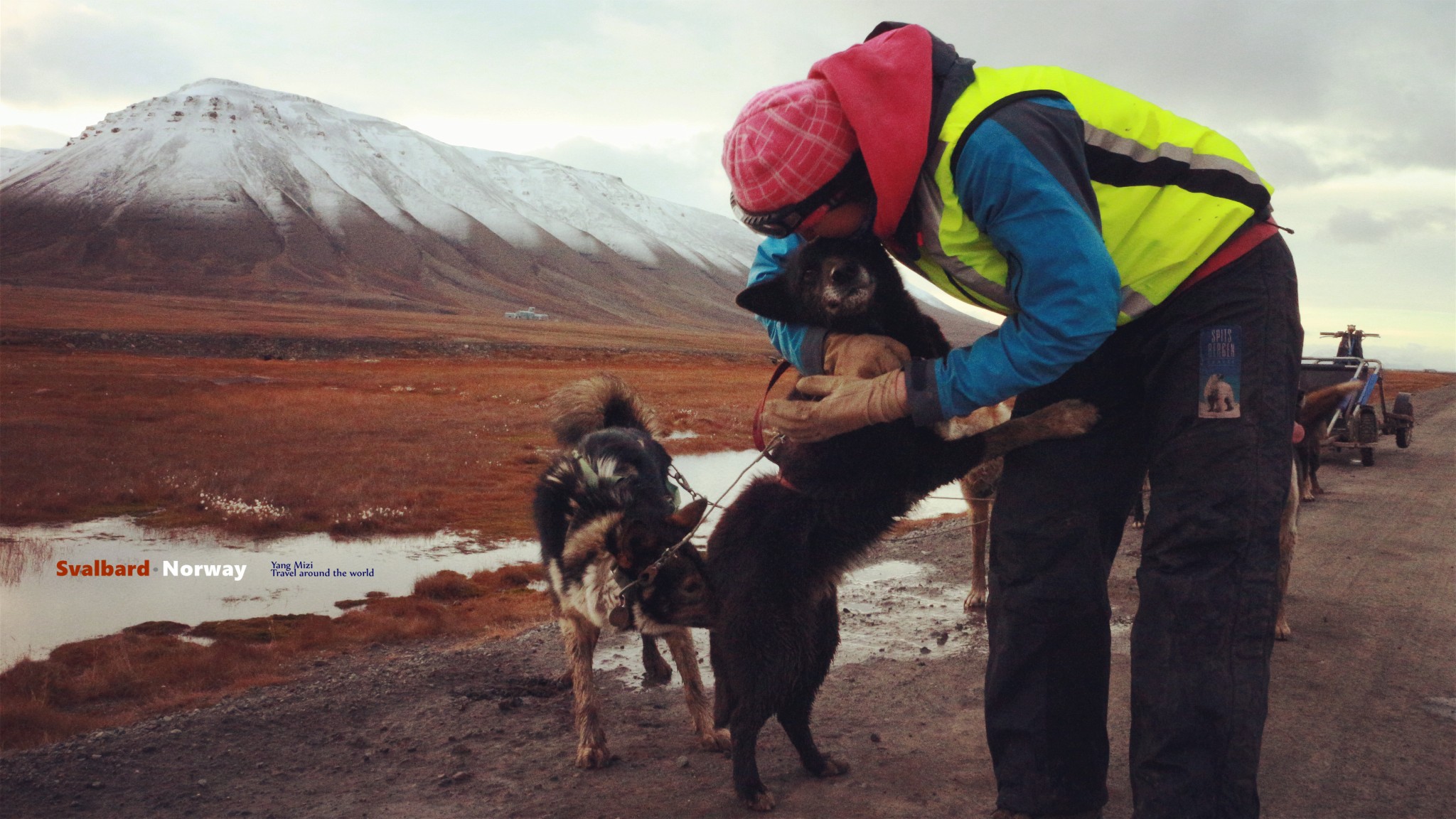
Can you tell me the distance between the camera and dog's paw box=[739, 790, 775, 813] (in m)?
3.06

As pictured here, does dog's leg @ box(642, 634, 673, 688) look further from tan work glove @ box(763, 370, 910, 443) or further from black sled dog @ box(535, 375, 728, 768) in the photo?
tan work glove @ box(763, 370, 910, 443)

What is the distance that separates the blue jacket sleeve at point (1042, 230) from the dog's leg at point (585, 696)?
2482 mm

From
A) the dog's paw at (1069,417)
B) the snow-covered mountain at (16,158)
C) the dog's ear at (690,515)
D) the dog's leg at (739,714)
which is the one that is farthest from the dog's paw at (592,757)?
the snow-covered mountain at (16,158)

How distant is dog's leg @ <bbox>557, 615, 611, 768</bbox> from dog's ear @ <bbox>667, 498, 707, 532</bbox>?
77 centimetres

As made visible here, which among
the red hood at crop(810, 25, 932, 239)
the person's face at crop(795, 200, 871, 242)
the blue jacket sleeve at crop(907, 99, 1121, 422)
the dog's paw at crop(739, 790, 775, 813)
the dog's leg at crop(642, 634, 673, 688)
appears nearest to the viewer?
the blue jacket sleeve at crop(907, 99, 1121, 422)

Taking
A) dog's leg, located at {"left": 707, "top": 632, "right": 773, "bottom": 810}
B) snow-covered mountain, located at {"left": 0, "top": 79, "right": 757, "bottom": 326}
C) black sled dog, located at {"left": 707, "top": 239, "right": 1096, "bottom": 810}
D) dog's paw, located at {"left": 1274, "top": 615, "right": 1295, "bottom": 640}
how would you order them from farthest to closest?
snow-covered mountain, located at {"left": 0, "top": 79, "right": 757, "bottom": 326}, dog's paw, located at {"left": 1274, "top": 615, "right": 1295, "bottom": 640}, dog's leg, located at {"left": 707, "top": 632, "right": 773, "bottom": 810}, black sled dog, located at {"left": 707, "top": 239, "right": 1096, "bottom": 810}

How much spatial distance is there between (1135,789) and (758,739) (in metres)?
1.86

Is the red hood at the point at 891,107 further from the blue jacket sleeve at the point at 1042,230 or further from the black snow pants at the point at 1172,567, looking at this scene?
the black snow pants at the point at 1172,567

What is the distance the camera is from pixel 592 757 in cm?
359

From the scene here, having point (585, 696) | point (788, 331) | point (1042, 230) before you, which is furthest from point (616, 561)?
point (1042, 230)

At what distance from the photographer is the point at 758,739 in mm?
3723

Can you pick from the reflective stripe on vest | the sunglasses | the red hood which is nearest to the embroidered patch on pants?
the reflective stripe on vest

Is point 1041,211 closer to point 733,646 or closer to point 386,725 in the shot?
point 733,646

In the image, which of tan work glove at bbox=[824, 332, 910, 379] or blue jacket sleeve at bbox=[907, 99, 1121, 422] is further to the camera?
tan work glove at bbox=[824, 332, 910, 379]
